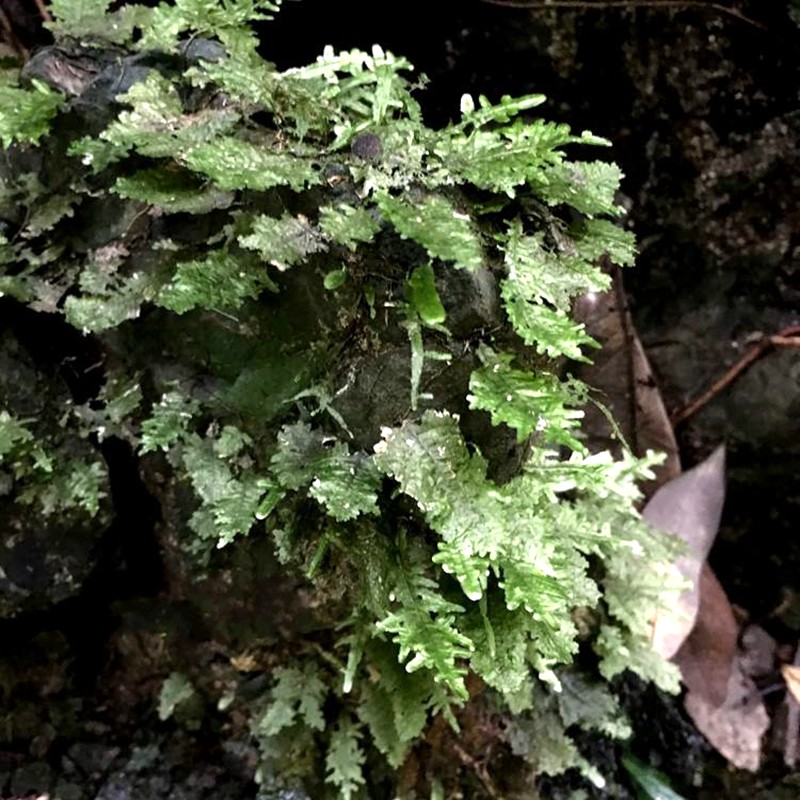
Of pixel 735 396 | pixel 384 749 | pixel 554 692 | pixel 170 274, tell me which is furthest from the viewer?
pixel 735 396

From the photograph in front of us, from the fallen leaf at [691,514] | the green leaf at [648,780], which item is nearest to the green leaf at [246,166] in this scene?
the fallen leaf at [691,514]

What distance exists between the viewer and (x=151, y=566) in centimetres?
145

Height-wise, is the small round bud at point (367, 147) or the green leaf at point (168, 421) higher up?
the small round bud at point (367, 147)

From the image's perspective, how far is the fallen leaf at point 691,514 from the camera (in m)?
1.77

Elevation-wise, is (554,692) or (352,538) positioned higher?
(352,538)

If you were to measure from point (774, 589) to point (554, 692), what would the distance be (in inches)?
31.2

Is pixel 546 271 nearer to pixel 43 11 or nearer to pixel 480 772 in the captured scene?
pixel 480 772

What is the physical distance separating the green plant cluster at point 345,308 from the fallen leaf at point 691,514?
22.0 inches

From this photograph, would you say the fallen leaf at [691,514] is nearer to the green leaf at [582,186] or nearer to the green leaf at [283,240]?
the green leaf at [582,186]

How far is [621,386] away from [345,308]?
951 mm

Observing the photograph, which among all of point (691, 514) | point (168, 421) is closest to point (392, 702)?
point (168, 421)

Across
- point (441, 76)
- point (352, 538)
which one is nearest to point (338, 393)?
point (352, 538)

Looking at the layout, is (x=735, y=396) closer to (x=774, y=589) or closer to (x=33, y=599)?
(x=774, y=589)

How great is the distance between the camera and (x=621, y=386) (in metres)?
1.83
